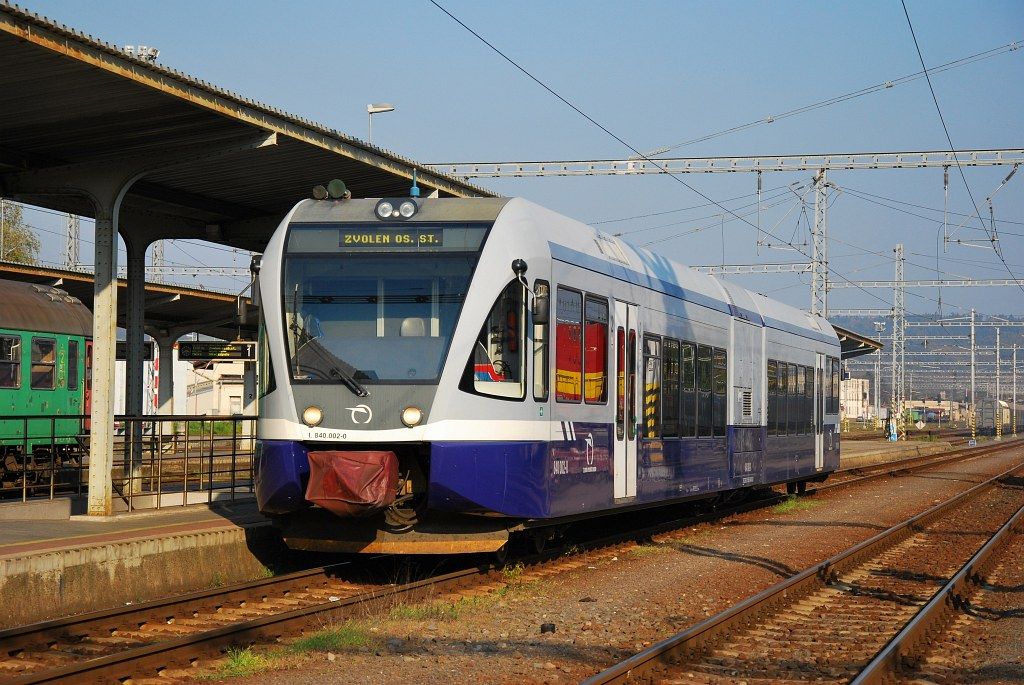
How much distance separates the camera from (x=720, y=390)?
17.3 meters

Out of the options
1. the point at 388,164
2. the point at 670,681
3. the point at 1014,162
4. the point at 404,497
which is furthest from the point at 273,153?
the point at 1014,162

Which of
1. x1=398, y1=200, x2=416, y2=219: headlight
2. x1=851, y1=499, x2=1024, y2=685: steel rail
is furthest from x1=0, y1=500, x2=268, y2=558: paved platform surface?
x1=851, y1=499, x2=1024, y2=685: steel rail

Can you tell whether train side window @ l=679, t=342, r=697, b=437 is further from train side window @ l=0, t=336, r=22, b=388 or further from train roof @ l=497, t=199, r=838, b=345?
train side window @ l=0, t=336, r=22, b=388

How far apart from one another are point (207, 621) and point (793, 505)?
14327 millimetres

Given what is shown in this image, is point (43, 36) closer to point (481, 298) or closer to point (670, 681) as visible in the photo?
point (481, 298)

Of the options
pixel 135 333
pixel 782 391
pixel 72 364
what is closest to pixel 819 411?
pixel 782 391

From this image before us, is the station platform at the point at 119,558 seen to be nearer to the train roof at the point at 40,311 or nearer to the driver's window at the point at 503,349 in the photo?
the driver's window at the point at 503,349

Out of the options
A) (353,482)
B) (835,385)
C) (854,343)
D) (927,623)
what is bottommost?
(927,623)

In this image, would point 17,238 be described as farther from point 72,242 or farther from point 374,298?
point 374,298

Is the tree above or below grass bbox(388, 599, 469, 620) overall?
above

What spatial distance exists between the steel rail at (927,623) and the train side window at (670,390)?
370 cm

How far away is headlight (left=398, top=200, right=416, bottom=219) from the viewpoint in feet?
37.3

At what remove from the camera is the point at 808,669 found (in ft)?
27.6

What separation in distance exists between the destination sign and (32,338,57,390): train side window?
41.2ft
